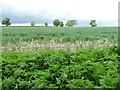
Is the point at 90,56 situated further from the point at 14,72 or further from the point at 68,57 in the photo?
the point at 14,72

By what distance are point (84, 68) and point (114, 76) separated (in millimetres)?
419

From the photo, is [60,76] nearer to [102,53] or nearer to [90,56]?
[90,56]

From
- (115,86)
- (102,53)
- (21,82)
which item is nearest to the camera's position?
(115,86)

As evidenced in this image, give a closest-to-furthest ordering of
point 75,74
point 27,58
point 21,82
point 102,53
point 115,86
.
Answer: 1. point 115,86
2. point 21,82
3. point 75,74
4. point 27,58
5. point 102,53

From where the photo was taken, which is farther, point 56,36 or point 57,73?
point 56,36

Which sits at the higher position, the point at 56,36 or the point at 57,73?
the point at 57,73

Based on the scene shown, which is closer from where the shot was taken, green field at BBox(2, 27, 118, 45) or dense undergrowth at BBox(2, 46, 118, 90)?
dense undergrowth at BBox(2, 46, 118, 90)

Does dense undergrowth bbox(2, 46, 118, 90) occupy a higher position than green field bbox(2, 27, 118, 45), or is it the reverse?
dense undergrowth bbox(2, 46, 118, 90)

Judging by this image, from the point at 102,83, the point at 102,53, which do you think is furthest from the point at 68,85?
the point at 102,53

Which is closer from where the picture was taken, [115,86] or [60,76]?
[115,86]

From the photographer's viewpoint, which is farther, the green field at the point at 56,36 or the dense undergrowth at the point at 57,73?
the green field at the point at 56,36

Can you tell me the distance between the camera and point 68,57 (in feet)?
14.5

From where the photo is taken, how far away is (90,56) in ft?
14.4

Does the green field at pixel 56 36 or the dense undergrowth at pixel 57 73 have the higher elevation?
the dense undergrowth at pixel 57 73
